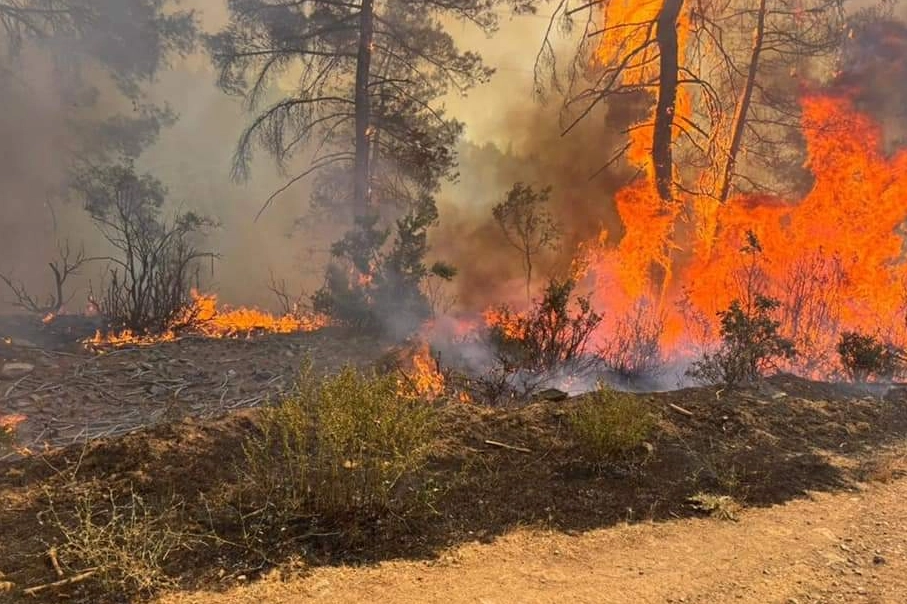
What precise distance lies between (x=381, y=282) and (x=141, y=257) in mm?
4321

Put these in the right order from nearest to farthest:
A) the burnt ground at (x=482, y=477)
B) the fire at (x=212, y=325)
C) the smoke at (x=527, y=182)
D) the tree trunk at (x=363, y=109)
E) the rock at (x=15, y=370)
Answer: the burnt ground at (x=482, y=477) → the rock at (x=15, y=370) → the fire at (x=212, y=325) → the tree trunk at (x=363, y=109) → the smoke at (x=527, y=182)

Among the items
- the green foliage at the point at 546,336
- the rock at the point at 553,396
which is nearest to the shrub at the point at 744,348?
the green foliage at the point at 546,336

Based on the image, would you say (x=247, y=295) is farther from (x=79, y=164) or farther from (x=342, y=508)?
(x=342, y=508)

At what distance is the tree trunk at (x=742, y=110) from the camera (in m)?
12.6

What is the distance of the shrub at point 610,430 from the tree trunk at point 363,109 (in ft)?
29.5

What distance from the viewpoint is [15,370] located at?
753 cm

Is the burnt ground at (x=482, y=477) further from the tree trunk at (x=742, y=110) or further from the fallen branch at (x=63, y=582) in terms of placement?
the tree trunk at (x=742, y=110)

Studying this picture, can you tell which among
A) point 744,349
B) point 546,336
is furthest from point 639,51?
point 744,349

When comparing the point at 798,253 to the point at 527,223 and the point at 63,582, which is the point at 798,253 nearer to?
the point at 527,223

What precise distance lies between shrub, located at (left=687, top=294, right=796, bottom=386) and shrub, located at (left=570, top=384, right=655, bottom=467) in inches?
112

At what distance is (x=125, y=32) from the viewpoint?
13398 mm

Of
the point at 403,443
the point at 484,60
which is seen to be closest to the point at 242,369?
the point at 403,443

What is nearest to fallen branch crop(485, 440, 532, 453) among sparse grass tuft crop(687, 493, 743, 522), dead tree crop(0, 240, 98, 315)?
sparse grass tuft crop(687, 493, 743, 522)

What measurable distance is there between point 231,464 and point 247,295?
12760mm
